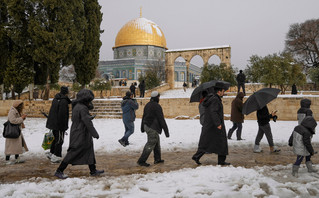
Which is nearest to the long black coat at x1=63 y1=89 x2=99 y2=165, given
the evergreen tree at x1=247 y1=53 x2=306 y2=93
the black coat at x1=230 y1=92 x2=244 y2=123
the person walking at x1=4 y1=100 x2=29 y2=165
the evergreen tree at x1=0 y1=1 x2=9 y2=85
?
the person walking at x1=4 y1=100 x2=29 y2=165

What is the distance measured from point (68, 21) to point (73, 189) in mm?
14419

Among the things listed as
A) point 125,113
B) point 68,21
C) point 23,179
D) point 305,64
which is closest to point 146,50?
point 305,64

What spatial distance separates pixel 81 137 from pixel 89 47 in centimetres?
1669

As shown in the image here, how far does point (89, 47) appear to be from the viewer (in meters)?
19.4

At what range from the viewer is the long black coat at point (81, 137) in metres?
3.87

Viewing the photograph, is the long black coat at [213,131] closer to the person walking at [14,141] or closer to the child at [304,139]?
the child at [304,139]

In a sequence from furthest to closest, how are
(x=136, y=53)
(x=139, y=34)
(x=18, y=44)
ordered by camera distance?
(x=136, y=53), (x=139, y=34), (x=18, y=44)

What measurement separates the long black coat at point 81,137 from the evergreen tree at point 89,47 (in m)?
16.2

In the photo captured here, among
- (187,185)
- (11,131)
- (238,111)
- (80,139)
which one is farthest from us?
(238,111)

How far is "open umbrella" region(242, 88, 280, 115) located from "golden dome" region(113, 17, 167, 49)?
142 ft

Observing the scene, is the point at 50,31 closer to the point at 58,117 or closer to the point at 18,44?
the point at 18,44

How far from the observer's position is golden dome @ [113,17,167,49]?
47.4 meters

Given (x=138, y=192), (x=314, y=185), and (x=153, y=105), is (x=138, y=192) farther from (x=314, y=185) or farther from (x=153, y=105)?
(x=314, y=185)

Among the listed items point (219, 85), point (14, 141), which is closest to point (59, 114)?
point (14, 141)
